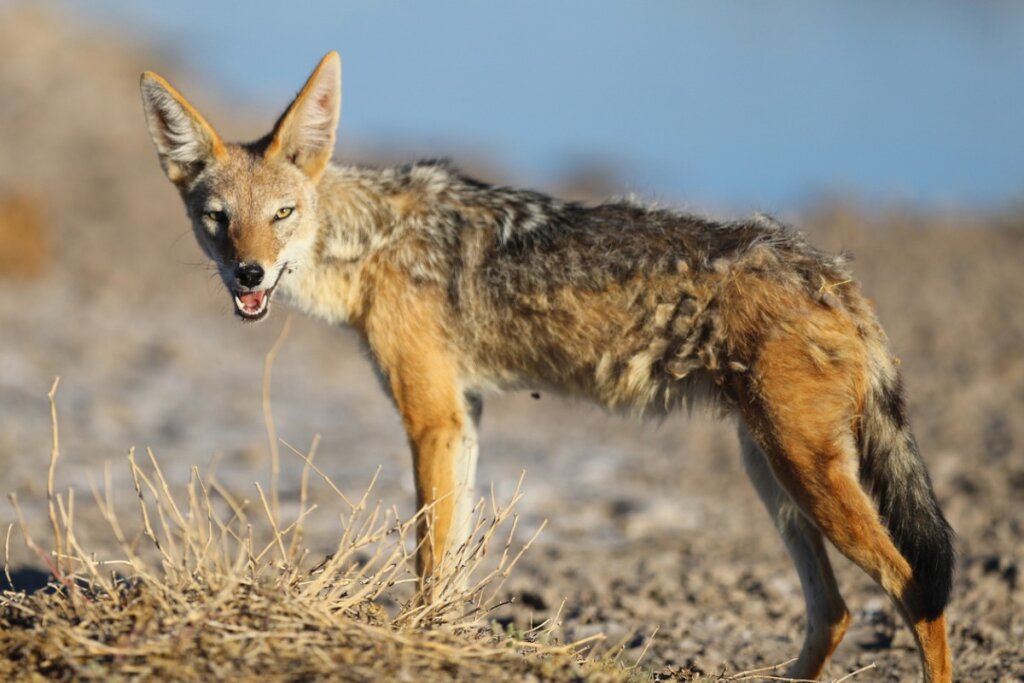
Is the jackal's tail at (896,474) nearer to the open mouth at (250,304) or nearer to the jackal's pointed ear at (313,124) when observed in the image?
the open mouth at (250,304)

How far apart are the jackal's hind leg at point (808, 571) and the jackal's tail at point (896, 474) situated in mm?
502

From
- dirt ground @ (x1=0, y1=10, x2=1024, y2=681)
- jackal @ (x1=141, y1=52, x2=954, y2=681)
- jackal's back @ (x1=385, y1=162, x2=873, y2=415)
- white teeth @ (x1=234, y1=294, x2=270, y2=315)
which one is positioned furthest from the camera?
dirt ground @ (x1=0, y1=10, x2=1024, y2=681)

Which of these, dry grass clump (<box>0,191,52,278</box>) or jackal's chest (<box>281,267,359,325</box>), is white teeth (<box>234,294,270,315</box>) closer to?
jackal's chest (<box>281,267,359,325</box>)

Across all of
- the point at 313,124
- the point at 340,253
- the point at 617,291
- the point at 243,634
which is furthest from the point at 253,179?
the point at 243,634

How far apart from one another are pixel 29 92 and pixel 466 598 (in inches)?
855

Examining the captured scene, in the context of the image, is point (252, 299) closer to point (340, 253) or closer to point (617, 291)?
point (340, 253)

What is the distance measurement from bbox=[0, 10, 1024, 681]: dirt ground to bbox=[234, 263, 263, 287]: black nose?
0.57 meters

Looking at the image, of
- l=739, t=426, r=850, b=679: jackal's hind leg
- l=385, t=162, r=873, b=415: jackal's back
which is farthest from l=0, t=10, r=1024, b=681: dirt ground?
l=385, t=162, r=873, b=415: jackal's back

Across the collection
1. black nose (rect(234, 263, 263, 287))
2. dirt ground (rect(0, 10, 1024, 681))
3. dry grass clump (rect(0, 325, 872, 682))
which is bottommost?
dirt ground (rect(0, 10, 1024, 681))

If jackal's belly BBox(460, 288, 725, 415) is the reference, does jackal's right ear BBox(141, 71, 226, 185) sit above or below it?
above

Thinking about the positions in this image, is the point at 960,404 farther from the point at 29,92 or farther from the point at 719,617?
the point at 29,92

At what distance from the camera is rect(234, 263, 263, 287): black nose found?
18.4ft

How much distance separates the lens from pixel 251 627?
3.79 m

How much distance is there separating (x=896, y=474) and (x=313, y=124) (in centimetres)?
344
